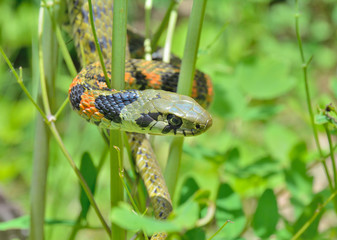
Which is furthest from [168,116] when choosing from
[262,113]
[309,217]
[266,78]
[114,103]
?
[266,78]

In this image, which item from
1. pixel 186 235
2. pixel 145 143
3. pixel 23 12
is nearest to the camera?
pixel 186 235

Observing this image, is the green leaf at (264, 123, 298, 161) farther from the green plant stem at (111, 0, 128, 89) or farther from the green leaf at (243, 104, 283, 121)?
the green plant stem at (111, 0, 128, 89)

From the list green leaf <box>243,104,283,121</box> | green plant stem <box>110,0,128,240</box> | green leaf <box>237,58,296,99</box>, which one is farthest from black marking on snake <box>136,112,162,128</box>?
green leaf <box>237,58,296,99</box>

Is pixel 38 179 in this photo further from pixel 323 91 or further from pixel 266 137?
pixel 323 91

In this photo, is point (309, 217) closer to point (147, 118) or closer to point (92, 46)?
point (147, 118)

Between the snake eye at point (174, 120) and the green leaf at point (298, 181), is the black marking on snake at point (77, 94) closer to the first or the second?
the snake eye at point (174, 120)

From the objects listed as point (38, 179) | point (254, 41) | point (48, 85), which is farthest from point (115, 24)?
point (254, 41)

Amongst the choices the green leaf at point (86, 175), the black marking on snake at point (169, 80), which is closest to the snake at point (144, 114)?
the green leaf at point (86, 175)
